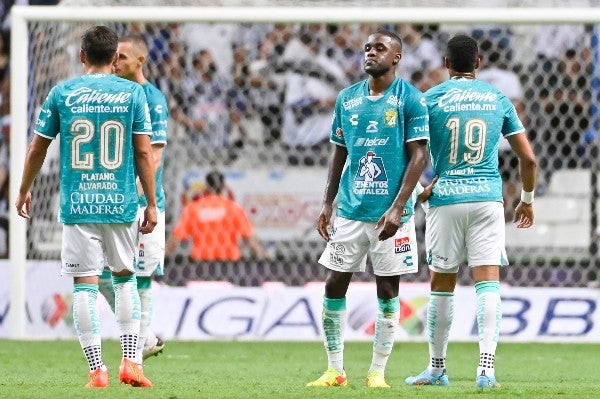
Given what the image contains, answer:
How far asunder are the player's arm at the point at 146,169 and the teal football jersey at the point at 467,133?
1765 mm

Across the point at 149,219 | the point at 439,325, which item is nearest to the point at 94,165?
the point at 149,219

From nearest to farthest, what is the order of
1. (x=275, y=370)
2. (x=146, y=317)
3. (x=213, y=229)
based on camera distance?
(x=146, y=317)
(x=275, y=370)
(x=213, y=229)

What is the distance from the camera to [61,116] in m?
7.61

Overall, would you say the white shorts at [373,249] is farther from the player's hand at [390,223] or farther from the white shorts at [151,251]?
the white shorts at [151,251]

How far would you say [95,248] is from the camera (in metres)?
7.64

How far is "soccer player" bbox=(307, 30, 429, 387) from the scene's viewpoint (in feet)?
26.3

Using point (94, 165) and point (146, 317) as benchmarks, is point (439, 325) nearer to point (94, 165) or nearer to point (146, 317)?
point (146, 317)

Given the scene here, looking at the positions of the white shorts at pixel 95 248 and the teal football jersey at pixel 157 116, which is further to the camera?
the teal football jersey at pixel 157 116

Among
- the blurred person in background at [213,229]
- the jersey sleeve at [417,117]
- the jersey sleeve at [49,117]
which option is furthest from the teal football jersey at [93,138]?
the blurred person in background at [213,229]

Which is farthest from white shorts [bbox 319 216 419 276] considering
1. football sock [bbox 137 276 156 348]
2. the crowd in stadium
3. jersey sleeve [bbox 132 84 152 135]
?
the crowd in stadium

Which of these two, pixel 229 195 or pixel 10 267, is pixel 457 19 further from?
pixel 10 267

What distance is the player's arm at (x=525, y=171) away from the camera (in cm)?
827

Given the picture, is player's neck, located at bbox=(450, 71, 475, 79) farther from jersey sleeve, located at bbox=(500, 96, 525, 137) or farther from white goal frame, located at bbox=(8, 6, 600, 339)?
white goal frame, located at bbox=(8, 6, 600, 339)

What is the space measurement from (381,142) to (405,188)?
0.32 m
